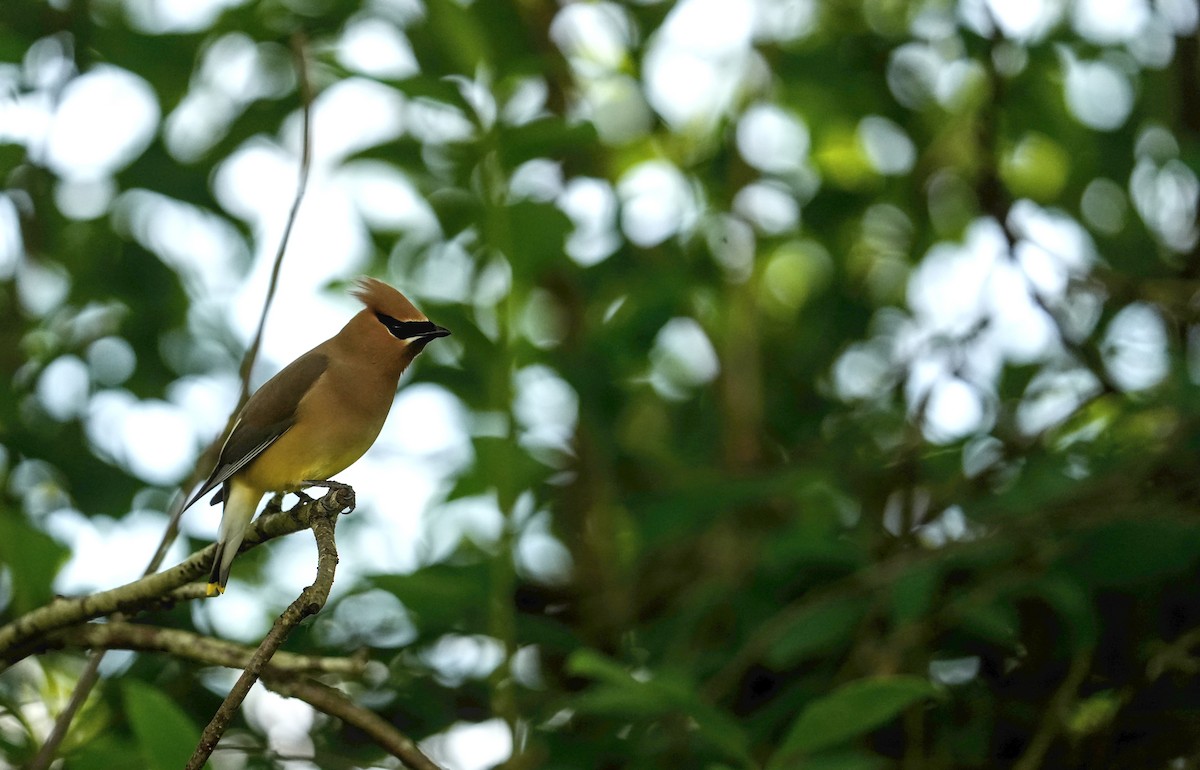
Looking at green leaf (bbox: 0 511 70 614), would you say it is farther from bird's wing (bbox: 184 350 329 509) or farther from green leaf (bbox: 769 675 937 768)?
green leaf (bbox: 769 675 937 768)

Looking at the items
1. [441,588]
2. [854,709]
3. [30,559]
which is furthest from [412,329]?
[854,709]

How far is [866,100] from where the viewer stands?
13.5 feet

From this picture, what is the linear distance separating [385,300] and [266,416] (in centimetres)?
39

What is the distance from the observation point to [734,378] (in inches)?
155

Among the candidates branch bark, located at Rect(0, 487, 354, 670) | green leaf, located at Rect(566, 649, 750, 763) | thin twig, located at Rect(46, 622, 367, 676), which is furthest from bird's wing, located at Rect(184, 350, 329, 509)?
green leaf, located at Rect(566, 649, 750, 763)

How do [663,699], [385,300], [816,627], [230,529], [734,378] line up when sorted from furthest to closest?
1. [734,378]
2. [385,300]
3. [816,627]
4. [230,529]
5. [663,699]

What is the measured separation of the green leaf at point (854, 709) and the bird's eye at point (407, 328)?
117cm

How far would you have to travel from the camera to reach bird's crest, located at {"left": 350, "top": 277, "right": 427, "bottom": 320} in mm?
2924

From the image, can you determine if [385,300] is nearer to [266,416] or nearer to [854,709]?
[266,416]

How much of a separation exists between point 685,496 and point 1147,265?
5.27ft

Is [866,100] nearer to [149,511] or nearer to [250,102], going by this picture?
[250,102]

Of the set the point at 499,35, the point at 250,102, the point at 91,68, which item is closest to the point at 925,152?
the point at 499,35

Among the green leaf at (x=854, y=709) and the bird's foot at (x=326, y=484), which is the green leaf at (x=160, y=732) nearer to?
the bird's foot at (x=326, y=484)

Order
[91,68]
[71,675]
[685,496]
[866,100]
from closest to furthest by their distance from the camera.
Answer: [685,496] → [71,675] → [91,68] → [866,100]
